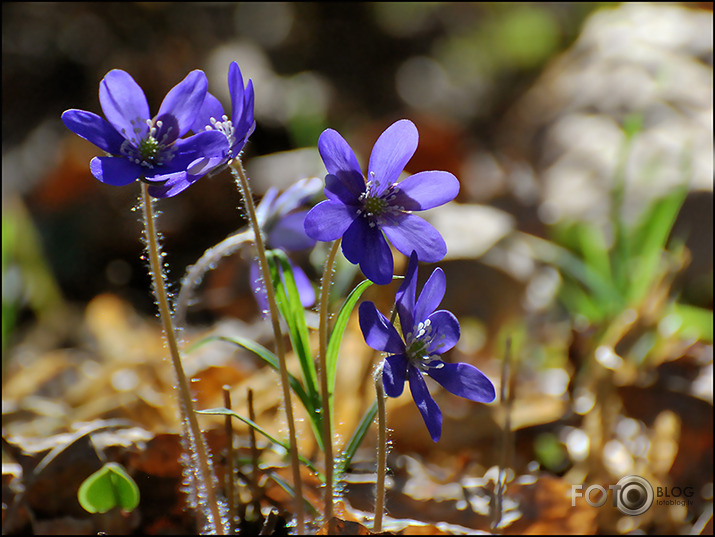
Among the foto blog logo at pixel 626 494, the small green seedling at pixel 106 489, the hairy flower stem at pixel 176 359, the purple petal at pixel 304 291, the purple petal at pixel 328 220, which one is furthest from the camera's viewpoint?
the foto blog logo at pixel 626 494

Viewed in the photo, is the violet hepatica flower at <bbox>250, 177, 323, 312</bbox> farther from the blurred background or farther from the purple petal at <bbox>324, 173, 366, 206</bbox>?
the blurred background

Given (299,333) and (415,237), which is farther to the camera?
(299,333)

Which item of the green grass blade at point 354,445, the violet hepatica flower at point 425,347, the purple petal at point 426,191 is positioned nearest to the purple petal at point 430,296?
the violet hepatica flower at point 425,347

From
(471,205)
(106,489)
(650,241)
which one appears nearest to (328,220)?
(106,489)

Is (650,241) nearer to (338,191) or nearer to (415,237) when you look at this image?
(415,237)

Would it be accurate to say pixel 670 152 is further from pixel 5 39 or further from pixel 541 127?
pixel 5 39

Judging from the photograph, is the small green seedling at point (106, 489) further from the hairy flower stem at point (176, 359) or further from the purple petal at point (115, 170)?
the purple petal at point (115, 170)
